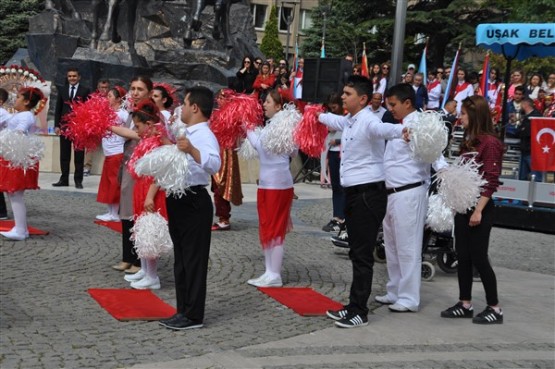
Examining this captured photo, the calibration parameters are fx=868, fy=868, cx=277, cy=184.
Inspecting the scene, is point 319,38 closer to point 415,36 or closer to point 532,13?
point 415,36

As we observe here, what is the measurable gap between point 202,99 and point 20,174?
4.00m

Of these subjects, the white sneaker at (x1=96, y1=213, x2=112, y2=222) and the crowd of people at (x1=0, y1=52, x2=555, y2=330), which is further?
the white sneaker at (x1=96, y1=213, x2=112, y2=222)

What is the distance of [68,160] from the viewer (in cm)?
1591

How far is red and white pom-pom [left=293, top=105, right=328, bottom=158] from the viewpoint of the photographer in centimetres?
803

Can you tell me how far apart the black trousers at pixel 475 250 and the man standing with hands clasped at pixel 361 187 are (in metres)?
0.77

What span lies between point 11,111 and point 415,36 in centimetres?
3432

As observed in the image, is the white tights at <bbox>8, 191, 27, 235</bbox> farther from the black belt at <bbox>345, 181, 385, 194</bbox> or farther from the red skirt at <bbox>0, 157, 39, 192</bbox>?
the black belt at <bbox>345, 181, 385, 194</bbox>

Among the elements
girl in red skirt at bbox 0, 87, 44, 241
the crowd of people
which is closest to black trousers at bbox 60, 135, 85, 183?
girl in red skirt at bbox 0, 87, 44, 241

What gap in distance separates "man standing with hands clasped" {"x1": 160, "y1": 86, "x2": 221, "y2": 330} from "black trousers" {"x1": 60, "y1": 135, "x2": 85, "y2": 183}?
30.2 ft

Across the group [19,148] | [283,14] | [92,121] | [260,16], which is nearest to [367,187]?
[92,121]

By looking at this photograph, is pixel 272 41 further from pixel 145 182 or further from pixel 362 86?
pixel 362 86

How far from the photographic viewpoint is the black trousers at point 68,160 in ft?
51.0

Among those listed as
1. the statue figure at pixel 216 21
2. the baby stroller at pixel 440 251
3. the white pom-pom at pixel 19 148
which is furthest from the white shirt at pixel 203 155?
the statue figure at pixel 216 21

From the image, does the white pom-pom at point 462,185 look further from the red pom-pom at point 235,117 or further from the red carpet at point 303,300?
the red pom-pom at point 235,117
